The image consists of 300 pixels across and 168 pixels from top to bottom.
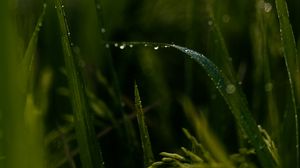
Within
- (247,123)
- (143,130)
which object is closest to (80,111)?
(143,130)

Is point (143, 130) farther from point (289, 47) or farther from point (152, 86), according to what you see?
point (152, 86)

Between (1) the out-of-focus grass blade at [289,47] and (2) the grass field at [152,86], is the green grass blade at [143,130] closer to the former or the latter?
(2) the grass field at [152,86]

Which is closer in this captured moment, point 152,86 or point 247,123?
point 247,123

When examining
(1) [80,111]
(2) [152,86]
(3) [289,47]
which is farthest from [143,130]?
(2) [152,86]

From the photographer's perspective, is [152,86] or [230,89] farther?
[152,86]

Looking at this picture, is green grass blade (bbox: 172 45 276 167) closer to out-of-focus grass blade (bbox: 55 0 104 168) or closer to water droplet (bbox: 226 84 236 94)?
water droplet (bbox: 226 84 236 94)

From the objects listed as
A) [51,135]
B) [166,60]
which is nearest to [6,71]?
[51,135]

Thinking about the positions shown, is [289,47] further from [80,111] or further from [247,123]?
[80,111]
